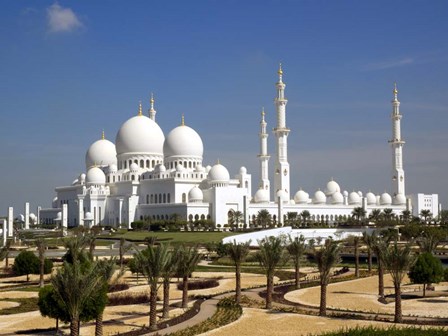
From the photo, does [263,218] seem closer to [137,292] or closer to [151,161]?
[151,161]

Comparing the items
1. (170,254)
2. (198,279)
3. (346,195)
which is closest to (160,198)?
(346,195)

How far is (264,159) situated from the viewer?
8906 cm

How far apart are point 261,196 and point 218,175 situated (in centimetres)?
903

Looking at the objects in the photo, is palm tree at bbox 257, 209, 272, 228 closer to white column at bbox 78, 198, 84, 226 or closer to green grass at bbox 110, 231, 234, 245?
green grass at bbox 110, 231, 234, 245

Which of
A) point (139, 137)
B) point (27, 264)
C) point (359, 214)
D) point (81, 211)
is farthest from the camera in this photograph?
point (139, 137)

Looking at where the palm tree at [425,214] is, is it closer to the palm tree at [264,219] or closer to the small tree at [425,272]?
the palm tree at [264,219]

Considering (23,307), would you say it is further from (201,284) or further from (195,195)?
(195,195)

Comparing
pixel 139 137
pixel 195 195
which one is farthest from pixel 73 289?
pixel 139 137

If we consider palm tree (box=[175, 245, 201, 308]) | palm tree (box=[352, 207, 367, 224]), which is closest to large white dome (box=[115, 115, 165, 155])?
palm tree (box=[352, 207, 367, 224])

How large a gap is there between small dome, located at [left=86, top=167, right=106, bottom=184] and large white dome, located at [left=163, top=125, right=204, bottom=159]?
9.27 meters

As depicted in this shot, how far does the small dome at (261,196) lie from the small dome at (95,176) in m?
20.9

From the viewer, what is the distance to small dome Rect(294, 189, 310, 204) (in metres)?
99.4

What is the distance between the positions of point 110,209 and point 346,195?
42065mm

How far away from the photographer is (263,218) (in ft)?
253
